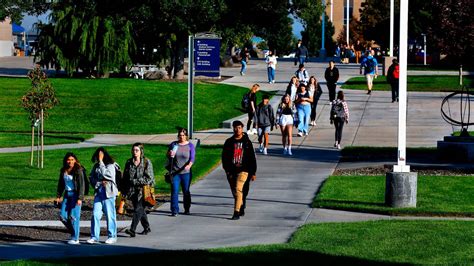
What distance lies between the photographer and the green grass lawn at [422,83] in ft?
166

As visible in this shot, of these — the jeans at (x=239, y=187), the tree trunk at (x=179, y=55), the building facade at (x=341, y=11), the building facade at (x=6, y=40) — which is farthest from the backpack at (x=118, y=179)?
the building facade at (x=341, y=11)

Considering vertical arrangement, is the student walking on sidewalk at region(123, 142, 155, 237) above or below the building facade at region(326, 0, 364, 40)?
below

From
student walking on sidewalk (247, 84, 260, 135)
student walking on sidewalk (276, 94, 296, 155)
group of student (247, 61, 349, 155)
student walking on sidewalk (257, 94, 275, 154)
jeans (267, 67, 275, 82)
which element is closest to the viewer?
student walking on sidewalk (276, 94, 296, 155)

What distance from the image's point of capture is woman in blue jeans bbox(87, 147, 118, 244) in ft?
58.6

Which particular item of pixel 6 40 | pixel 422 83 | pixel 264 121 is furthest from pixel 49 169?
pixel 6 40

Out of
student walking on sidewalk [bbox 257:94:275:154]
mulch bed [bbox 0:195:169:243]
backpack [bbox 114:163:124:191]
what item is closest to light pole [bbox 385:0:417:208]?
mulch bed [bbox 0:195:169:243]

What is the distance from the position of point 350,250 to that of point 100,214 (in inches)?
163

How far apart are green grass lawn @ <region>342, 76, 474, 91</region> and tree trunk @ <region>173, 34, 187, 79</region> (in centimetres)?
797

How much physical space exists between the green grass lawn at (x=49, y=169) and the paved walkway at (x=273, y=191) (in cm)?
113

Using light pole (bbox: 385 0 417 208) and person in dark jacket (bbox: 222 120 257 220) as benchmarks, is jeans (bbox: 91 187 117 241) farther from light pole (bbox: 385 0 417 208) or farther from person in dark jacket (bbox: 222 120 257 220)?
light pole (bbox: 385 0 417 208)

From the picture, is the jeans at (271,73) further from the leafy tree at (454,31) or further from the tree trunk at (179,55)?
the leafy tree at (454,31)

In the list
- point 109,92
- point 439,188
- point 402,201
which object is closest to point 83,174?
point 402,201

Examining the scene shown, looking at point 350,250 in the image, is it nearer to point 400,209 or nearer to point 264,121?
Answer: point 400,209

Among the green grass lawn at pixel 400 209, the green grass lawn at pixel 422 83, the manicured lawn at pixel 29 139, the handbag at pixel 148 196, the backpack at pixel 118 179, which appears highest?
the green grass lawn at pixel 422 83
